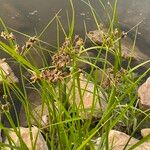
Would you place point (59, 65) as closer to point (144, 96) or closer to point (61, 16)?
point (144, 96)

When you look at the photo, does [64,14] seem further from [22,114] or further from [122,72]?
[122,72]

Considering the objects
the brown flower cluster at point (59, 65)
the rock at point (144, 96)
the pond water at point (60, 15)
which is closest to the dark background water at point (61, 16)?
the pond water at point (60, 15)

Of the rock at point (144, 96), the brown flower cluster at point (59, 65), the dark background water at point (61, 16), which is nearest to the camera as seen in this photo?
the brown flower cluster at point (59, 65)

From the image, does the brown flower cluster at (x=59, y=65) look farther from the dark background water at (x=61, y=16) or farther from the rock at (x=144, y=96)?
the dark background water at (x=61, y=16)

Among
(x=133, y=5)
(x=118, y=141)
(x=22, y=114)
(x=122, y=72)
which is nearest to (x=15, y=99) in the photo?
(x=22, y=114)

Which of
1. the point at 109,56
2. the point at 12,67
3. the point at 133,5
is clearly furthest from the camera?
the point at 133,5

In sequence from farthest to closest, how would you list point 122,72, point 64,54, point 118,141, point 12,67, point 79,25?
1. point 79,25
2. point 12,67
3. point 118,141
4. point 122,72
5. point 64,54

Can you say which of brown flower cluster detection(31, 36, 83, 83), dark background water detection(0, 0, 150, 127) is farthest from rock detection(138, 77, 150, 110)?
brown flower cluster detection(31, 36, 83, 83)
